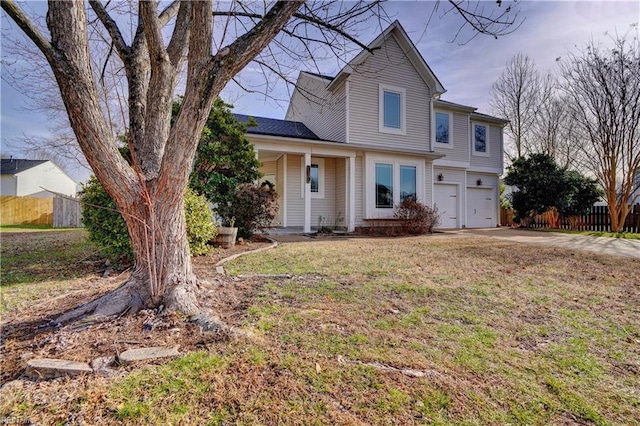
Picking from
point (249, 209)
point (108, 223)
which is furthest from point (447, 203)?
point (108, 223)

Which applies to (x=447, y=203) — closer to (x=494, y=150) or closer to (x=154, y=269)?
(x=494, y=150)

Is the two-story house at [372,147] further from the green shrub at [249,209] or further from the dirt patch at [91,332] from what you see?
the dirt patch at [91,332]

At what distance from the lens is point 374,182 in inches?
476

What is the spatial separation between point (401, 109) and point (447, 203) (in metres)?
5.09

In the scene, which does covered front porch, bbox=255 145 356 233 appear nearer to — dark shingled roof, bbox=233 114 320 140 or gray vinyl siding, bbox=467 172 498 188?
dark shingled roof, bbox=233 114 320 140

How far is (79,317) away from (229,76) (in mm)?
2664

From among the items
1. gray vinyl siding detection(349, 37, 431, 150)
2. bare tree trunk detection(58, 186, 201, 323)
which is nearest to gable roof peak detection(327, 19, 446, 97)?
gray vinyl siding detection(349, 37, 431, 150)

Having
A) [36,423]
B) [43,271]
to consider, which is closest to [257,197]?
[43,271]

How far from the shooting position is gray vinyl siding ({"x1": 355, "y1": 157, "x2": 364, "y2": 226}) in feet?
39.8

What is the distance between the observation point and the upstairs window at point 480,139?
1598cm

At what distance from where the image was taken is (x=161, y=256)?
10.2ft

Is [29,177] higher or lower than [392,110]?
lower

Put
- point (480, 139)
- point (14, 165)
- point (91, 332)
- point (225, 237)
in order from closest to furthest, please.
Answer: point (91, 332) < point (225, 237) < point (480, 139) < point (14, 165)

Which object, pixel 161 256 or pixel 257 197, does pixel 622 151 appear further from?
pixel 161 256
